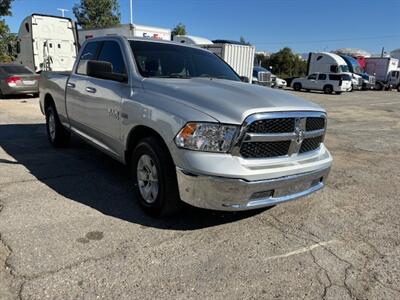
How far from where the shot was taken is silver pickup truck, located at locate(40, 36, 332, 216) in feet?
11.2

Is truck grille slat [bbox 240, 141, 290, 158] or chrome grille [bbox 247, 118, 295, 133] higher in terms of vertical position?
chrome grille [bbox 247, 118, 295, 133]

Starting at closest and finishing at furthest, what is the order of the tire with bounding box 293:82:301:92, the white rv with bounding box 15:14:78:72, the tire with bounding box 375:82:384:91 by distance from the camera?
the white rv with bounding box 15:14:78:72
the tire with bounding box 293:82:301:92
the tire with bounding box 375:82:384:91

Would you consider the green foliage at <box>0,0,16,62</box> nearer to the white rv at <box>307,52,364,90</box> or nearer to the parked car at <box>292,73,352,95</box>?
the parked car at <box>292,73,352,95</box>

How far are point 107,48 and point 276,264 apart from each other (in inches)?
139

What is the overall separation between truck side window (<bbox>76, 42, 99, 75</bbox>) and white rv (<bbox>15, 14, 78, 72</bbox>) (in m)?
13.3

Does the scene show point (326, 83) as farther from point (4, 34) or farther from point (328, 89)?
point (4, 34)

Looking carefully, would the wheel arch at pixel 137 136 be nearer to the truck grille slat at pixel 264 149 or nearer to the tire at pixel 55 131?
the truck grille slat at pixel 264 149

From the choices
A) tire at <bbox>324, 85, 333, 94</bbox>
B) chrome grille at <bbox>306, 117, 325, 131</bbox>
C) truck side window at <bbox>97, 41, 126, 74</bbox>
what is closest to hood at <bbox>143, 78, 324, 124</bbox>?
chrome grille at <bbox>306, 117, 325, 131</bbox>

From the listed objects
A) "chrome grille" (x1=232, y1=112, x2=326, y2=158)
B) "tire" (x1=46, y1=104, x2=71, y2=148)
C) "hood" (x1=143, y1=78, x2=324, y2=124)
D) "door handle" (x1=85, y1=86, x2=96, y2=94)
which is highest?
"hood" (x1=143, y1=78, x2=324, y2=124)

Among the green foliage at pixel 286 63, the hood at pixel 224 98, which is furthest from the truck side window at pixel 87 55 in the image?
the green foliage at pixel 286 63

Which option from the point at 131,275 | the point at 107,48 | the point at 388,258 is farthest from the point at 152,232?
the point at 107,48

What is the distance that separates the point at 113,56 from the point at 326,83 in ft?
95.6

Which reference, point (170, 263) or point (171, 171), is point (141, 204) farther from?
Answer: point (170, 263)

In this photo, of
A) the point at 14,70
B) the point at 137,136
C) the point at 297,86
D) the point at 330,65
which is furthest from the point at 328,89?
the point at 137,136
